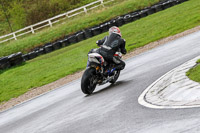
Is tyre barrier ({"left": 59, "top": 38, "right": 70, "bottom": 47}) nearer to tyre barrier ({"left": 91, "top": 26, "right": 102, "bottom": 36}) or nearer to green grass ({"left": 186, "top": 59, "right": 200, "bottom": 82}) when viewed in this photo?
tyre barrier ({"left": 91, "top": 26, "right": 102, "bottom": 36})

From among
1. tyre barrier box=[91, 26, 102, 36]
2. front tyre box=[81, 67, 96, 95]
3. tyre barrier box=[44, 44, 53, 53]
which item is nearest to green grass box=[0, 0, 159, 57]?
tyre barrier box=[91, 26, 102, 36]

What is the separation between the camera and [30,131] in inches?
337

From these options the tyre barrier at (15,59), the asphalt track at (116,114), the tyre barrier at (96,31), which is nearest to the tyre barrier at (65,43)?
the tyre barrier at (96,31)

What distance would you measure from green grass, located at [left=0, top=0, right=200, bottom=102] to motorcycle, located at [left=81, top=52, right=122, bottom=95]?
23.4 feet

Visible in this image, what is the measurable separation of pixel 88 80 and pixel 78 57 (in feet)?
43.1

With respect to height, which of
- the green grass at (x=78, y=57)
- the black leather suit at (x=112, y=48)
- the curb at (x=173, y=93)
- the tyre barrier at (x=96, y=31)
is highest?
the black leather suit at (x=112, y=48)

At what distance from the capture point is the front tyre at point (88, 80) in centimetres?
1130

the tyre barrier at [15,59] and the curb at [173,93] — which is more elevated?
the curb at [173,93]

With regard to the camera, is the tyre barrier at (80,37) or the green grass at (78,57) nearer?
the green grass at (78,57)

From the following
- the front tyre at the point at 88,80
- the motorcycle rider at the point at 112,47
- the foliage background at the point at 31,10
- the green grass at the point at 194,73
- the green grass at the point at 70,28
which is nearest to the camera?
the green grass at the point at 194,73

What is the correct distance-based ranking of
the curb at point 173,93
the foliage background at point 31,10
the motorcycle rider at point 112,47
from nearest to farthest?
the curb at point 173,93 < the motorcycle rider at point 112,47 < the foliage background at point 31,10

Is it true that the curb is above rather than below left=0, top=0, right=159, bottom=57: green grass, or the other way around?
above

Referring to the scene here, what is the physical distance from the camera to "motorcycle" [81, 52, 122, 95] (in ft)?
Result: 37.3

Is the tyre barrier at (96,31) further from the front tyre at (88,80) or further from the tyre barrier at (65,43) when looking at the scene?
the front tyre at (88,80)
